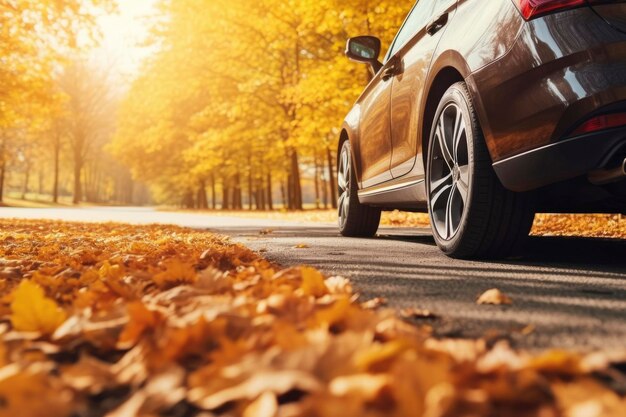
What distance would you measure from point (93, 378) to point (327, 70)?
1069 centimetres

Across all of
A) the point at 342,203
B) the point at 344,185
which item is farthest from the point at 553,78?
the point at 342,203

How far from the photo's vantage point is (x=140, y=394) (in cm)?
103

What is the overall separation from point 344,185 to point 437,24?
8.26 feet

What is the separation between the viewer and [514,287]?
7.13 ft

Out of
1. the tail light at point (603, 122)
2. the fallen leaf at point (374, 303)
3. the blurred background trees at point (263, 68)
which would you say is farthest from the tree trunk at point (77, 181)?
the tail light at point (603, 122)

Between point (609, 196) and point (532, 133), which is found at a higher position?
A: point (532, 133)

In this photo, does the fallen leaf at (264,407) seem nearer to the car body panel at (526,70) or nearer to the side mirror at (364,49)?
the car body panel at (526,70)

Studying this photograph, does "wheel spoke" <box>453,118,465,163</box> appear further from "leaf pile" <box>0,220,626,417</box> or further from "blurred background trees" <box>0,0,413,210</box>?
"blurred background trees" <box>0,0,413,210</box>

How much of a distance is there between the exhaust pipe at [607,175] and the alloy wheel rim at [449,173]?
2.18ft

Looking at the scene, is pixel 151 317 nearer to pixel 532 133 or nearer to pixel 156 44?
pixel 532 133

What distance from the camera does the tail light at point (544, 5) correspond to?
221cm

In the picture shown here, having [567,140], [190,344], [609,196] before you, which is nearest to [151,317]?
[190,344]

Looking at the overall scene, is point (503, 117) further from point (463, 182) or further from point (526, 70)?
point (463, 182)

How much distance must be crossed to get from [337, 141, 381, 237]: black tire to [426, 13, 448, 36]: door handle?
209 centimetres
